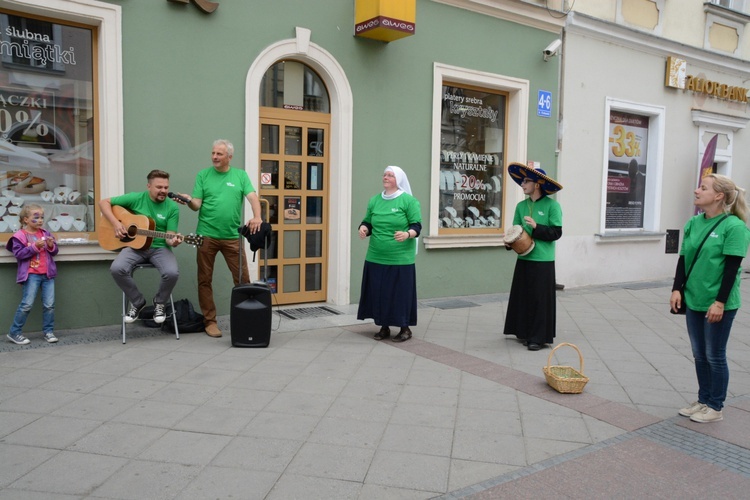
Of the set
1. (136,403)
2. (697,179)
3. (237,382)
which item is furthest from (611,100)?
(136,403)

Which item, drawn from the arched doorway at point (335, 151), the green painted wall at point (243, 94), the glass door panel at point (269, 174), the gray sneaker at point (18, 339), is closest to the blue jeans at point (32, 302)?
the gray sneaker at point (18, 339)

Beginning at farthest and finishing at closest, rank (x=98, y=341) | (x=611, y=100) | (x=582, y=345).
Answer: (x=611, y=100) → (x=582, y=345) → (x=98, y=341)

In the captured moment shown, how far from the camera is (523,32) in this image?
980 centimetres

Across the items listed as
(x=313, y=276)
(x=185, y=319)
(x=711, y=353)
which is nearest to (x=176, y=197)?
(x=185, y=319)

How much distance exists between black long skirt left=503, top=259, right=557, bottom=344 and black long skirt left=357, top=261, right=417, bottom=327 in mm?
1099

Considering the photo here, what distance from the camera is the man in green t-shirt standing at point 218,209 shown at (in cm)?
627

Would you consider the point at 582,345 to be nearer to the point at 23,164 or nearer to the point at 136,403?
the point at 136,403

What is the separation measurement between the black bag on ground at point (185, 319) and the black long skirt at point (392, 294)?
71.3 inches

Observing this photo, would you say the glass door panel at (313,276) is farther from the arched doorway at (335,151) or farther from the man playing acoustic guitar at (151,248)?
the man playing acoustic guitar at (151,248)

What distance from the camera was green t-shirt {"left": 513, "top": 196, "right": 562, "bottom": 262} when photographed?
247 inches

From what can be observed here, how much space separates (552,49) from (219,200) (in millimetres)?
6187

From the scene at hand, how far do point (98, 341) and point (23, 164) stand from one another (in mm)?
1949

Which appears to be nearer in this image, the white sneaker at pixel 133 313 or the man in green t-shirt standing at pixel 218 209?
the white sneaker at pixel 133 313

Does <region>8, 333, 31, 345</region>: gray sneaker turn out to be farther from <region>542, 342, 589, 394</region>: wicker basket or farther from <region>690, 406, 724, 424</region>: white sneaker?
<region>690, 406, 724, 424</region>: white sneaker
